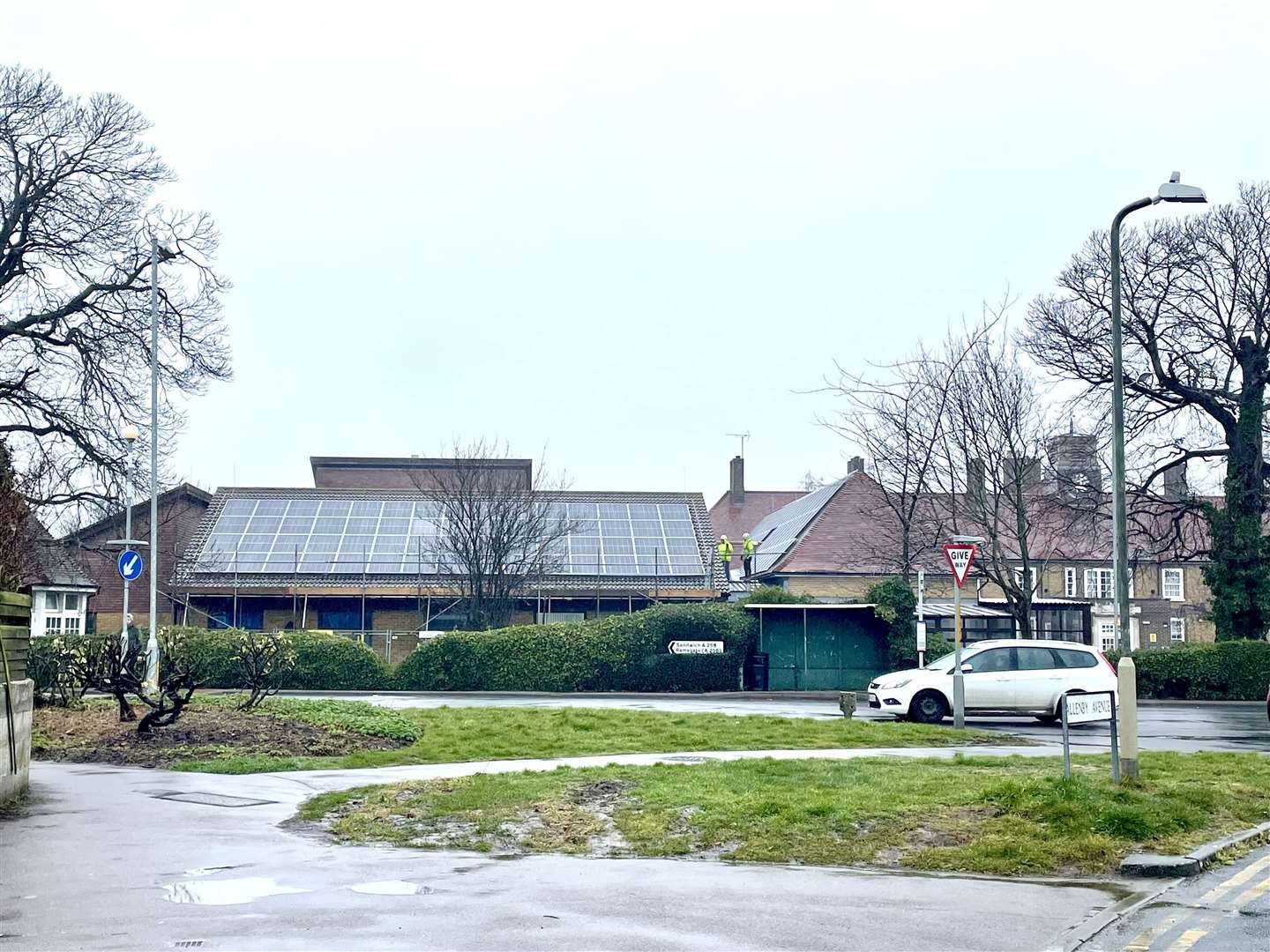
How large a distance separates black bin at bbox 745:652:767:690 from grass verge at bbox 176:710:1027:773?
14878 millimetres

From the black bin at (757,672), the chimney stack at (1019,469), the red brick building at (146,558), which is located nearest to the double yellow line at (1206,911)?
the chimney stack at (1019,469)

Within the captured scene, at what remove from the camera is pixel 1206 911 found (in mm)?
8812

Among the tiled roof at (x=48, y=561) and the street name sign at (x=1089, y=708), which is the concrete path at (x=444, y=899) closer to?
the street name sign at (x=1089, y=708)

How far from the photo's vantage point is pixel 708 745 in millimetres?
18859

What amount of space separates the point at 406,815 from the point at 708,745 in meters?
7.37

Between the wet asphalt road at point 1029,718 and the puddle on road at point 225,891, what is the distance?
42.2 ft

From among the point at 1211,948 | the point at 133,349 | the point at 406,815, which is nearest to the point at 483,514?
the point at 133,349

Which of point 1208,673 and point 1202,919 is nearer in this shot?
point 1202,919

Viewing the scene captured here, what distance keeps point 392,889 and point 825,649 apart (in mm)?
31192

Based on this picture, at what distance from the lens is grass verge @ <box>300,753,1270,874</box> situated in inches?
416

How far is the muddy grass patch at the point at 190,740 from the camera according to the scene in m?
17.2

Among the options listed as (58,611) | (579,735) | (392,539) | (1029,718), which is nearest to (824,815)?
(579,735)

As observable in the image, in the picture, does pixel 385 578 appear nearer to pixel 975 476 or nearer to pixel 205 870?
pixel 975 476

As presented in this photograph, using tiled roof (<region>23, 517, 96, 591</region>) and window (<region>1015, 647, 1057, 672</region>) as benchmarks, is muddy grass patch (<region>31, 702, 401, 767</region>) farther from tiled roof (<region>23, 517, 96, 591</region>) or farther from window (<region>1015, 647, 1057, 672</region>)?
window (<region>1015, 647, 1057, 672</region>)
